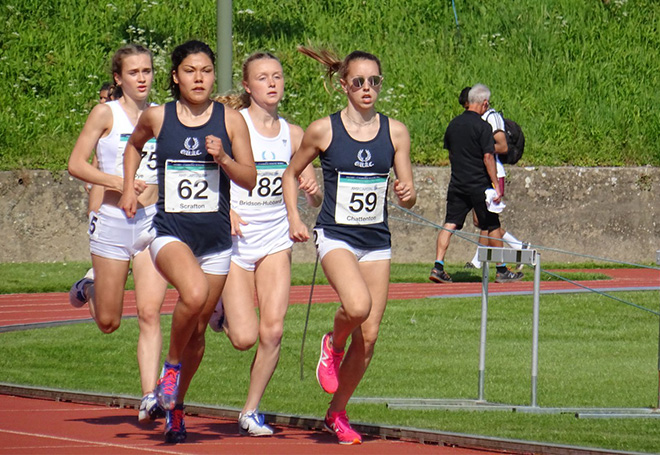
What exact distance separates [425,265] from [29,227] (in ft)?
17.2

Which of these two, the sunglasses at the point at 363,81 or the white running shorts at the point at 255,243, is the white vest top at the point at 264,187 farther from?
the sunglasses at the point at 363,81

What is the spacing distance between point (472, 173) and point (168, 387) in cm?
910

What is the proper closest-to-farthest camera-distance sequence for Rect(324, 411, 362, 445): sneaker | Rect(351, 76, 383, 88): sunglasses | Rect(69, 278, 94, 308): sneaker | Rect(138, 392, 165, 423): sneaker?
1. Rect(138, 392, 165, 423): sneaker
2. Rect(324, 411, 362, 445): sneaker
3. Rect(351, 76, 383, 88): sunglasses
4. Rect(69, 278, 94, 308): sneaker

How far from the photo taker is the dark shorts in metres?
15.7

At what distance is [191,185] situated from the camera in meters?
7.16

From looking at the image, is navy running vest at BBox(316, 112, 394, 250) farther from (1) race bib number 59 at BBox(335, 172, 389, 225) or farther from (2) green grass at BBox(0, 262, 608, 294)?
(2) green grass at BBox(0, 262, 608, 294)

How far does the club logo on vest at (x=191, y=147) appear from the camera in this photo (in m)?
7.17

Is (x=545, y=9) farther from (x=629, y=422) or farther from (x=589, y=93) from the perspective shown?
(x=629, y=422)

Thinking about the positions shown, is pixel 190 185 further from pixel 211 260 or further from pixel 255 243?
pixel 255 243

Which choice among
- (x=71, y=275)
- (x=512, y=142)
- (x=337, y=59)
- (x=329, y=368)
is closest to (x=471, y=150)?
(x=512, y=142)

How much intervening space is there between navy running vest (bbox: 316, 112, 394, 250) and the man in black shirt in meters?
8.06

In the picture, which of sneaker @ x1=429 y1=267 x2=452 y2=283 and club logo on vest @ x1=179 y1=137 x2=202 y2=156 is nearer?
club logo on vest @ x1=179 y1=137 x2=202 y2=156

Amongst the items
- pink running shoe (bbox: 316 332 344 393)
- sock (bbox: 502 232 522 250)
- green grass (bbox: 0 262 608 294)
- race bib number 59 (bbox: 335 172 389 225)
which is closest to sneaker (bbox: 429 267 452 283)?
green grass (bbox: 0 262 608 294)

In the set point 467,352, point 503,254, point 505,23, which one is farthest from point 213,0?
point 503,254
